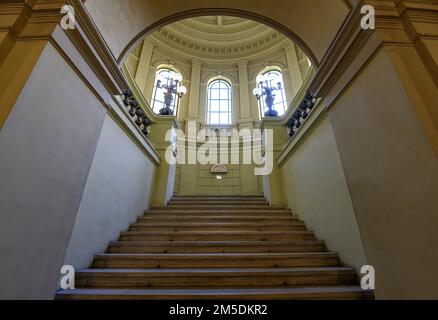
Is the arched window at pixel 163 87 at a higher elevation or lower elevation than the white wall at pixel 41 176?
higher

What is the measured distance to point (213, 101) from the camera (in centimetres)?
900

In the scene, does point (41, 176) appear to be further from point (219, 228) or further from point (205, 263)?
point (219, 228)

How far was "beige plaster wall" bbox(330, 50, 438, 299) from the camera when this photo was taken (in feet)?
3.92

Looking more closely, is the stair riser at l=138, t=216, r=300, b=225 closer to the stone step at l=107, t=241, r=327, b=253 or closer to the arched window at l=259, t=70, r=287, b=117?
the stone step at l=107, t=241, r=327, b=253

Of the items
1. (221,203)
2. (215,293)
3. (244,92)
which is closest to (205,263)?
(215,293)

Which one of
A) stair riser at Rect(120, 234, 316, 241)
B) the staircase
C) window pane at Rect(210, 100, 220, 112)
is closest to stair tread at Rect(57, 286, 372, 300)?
the staircase

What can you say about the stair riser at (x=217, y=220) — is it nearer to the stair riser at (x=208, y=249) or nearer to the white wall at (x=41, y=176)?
the stair riser at (x=208, y=249)

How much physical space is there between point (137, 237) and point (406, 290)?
314 cm

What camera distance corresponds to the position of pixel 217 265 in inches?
97.8

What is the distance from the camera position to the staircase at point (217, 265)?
1.92m

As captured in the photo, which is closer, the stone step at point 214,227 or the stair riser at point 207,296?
the stair riser at point 207,296

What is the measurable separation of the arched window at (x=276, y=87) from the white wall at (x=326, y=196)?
14.4ft

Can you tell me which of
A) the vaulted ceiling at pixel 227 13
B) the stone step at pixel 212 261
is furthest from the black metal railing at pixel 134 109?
the stone step at pixel 212 261

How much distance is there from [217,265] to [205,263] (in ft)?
0.50
